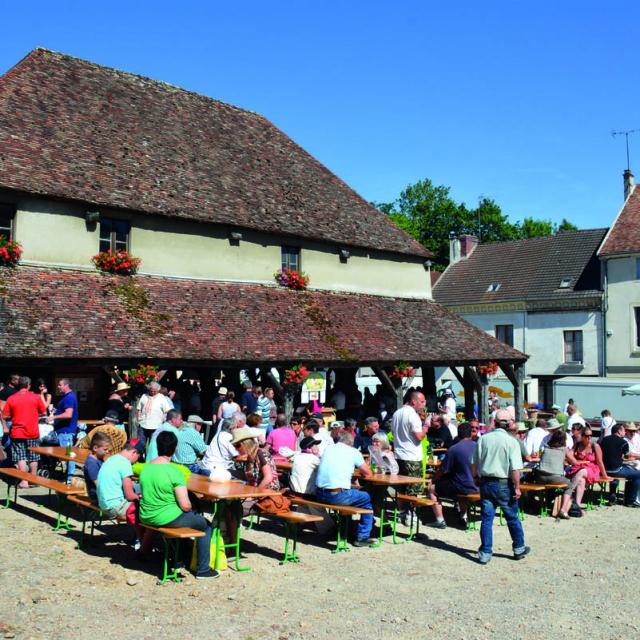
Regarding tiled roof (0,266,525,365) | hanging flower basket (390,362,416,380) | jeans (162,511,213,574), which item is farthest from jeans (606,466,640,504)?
jeans (162,511,213,574)

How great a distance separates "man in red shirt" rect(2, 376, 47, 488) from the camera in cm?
1302

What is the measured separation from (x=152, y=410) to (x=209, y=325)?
4290mm

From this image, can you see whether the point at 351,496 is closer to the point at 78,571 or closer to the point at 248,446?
the point at 248,446

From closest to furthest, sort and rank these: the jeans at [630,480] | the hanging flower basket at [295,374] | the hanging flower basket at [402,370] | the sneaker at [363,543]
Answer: the sneaker at [363,543] → the jeans at [630,480] → the hanging flower basket at [295,374] → the hanging flower basket at [402,370]

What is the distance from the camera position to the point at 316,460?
10977 mm

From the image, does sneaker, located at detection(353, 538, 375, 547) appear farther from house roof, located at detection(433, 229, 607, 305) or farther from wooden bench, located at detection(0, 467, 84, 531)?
house roof, located at detection(433, 229, 607, 305)

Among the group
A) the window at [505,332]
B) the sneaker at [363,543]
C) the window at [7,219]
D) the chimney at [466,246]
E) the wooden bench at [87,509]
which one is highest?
the chimney at [466,246]

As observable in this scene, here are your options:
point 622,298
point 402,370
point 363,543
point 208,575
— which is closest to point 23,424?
point 208,575

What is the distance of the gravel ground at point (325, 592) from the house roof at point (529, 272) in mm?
30201

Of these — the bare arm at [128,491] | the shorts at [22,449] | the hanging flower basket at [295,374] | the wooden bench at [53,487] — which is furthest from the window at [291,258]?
the bare arm at [128,491]

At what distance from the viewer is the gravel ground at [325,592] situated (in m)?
7.49

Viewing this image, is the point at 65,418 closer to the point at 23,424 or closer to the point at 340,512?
the point at 23,424

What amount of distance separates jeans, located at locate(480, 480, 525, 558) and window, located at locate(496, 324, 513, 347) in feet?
105

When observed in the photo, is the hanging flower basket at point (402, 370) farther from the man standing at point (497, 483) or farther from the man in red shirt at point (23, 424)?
the man standing at point (497, 483)
